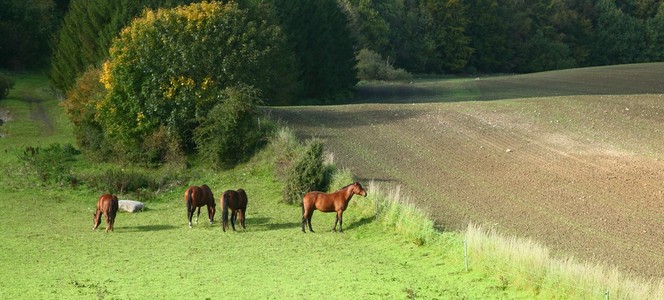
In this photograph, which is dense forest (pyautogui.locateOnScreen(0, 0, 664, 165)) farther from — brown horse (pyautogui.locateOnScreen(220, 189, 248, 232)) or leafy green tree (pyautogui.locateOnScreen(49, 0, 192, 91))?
brown horse (pyautogui.locateOnScreen(220, 189, 248, 232))

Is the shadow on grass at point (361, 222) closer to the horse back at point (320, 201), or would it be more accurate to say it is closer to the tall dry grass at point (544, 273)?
the horse back at point (320, 201)

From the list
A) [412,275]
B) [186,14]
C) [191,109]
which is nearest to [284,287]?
[412,275]

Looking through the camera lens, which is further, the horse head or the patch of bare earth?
the horse head

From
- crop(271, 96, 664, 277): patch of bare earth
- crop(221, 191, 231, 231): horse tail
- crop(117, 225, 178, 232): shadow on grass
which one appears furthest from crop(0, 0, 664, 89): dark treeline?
crop(221, 191, 231, 231): horse tail

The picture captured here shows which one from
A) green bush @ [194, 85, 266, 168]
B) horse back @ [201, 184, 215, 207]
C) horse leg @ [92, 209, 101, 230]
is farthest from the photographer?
green bush @ [194, 85, 266, 168]

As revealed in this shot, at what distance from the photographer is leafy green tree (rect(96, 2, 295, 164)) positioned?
39.6m

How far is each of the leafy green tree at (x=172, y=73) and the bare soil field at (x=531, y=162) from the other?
461 centimetres

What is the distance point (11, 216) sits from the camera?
3036 cm

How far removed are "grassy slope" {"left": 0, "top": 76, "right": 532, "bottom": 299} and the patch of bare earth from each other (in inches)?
127

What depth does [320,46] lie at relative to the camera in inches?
2911

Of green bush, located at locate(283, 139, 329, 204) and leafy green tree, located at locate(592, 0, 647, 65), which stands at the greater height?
leafy green tree, located at locate(592, 0, 647, 65)

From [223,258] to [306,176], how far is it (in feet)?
26.1

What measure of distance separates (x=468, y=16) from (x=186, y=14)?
83.0 m

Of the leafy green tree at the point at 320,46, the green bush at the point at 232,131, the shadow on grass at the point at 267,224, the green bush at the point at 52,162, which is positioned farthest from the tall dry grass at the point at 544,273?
the leafy green tree at the point at 320,46
